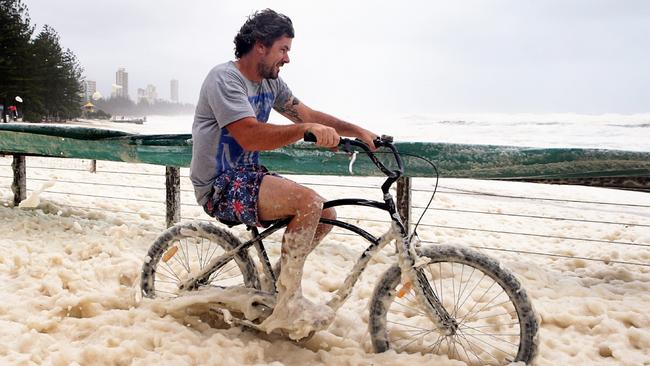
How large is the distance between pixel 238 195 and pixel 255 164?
0.20 m

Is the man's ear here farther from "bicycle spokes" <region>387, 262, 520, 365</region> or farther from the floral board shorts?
"bicycle spokes" <region>387, 262, 520, 365</region>

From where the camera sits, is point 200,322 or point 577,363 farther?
point 200,322

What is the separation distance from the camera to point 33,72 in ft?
144

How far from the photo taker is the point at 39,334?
245 centimetres

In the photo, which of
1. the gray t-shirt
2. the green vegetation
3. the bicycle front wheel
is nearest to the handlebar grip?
the gray t-shirt

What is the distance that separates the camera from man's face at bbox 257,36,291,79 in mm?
2279

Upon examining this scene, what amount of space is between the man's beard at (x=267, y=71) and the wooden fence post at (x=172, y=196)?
2331 millimetres

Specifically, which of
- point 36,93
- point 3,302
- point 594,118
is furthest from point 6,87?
point 3,302

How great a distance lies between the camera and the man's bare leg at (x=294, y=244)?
2.24 m

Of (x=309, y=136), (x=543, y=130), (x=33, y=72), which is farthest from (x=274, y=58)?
(x=33, y=72)

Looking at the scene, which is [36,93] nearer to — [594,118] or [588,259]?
[594,118]

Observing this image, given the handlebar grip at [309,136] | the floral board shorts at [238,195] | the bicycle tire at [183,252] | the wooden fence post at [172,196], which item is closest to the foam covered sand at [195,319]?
the bicycle tire at [183,252]

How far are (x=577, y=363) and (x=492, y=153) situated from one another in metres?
1.43

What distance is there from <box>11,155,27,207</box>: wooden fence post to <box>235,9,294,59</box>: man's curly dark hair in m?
4.26
